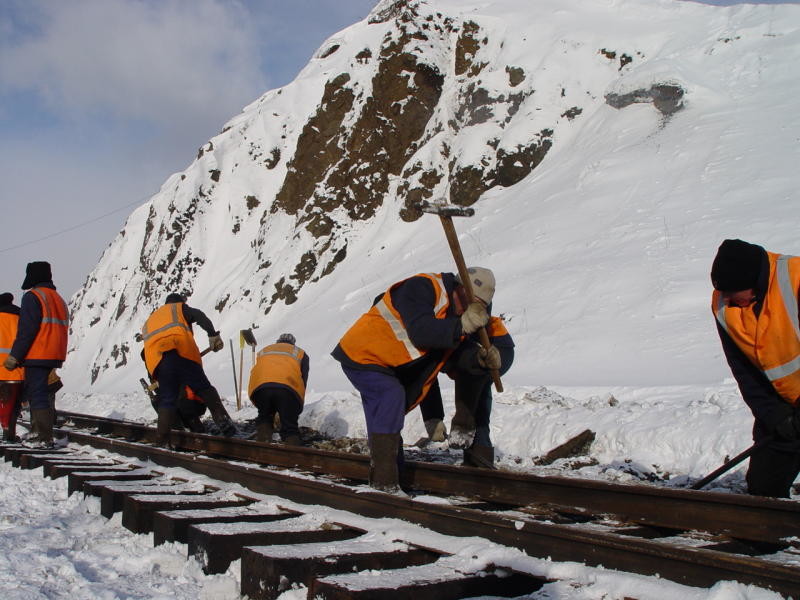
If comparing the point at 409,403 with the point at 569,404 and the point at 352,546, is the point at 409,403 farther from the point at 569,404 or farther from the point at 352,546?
the point at 569,404

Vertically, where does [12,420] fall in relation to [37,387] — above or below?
below

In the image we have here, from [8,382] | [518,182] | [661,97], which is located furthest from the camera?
[518,182]

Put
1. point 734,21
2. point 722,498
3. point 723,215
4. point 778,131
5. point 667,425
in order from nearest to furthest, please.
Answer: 1. point 722,498
2. point 667,425
3. point 723,215
4. point 778,131
5. point 734,21

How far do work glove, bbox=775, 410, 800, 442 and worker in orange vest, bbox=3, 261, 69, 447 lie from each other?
6.00 metres

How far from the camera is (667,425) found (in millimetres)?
5703

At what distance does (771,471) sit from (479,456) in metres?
1.79

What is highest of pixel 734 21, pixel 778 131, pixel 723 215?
pixel 734 21

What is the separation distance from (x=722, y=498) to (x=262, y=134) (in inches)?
1431

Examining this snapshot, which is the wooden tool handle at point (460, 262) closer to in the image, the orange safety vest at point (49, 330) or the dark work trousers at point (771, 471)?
the dark work trousers at point (771, 471)

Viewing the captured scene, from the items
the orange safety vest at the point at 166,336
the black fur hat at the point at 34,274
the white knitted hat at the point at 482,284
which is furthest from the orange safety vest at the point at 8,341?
the white knitted hat at the point at 482,284

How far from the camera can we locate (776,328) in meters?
3.31

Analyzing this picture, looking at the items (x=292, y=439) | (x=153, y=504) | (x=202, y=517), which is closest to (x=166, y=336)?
(x=292, y=439)

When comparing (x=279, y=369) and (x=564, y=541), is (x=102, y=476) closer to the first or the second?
(x=279, y=369)

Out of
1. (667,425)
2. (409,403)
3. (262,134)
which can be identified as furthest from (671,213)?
(262,134)
